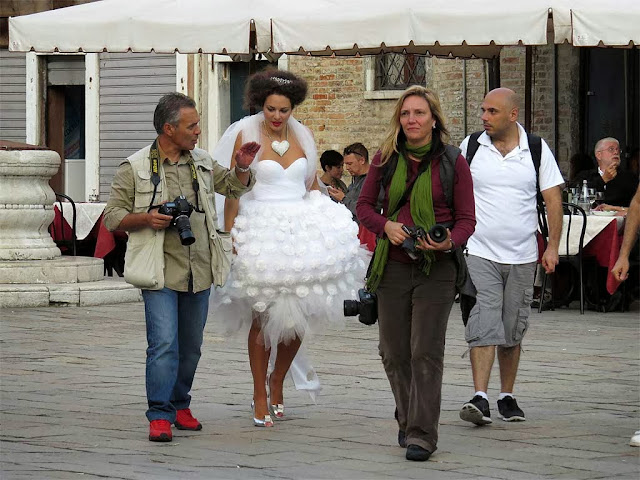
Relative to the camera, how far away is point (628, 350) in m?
11.5

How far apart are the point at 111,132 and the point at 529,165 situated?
18.4 metres

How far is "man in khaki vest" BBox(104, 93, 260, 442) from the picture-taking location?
7484 mm

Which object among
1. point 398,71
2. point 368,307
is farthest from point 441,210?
point 398,71

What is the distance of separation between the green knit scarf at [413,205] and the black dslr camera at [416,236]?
0.29 ft

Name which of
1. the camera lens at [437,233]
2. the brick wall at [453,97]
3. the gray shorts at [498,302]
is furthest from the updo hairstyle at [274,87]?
the brick wall at [453,97]

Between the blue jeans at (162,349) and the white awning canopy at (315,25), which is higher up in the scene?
the white awning canopy at (315,25)

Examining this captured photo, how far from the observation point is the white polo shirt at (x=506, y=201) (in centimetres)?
823

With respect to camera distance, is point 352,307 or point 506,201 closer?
point 352,307

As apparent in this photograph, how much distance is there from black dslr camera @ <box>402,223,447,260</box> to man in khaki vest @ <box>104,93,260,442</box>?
1.04 m

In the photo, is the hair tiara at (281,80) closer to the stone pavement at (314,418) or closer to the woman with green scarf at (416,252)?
the woman with green scarf at (416,252)

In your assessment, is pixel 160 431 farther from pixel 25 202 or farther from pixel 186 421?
pixel 25 202

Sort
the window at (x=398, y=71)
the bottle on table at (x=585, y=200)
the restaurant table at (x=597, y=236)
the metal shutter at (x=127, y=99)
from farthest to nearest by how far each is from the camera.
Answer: the metal shutter at (x=127, y=99)
the window at (x=398, y=71)
the bottle on table at (x=585, y=200)
the restaurant table at (x=597, y=236)

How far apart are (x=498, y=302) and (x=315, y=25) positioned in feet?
17.3

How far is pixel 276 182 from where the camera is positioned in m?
8.22
